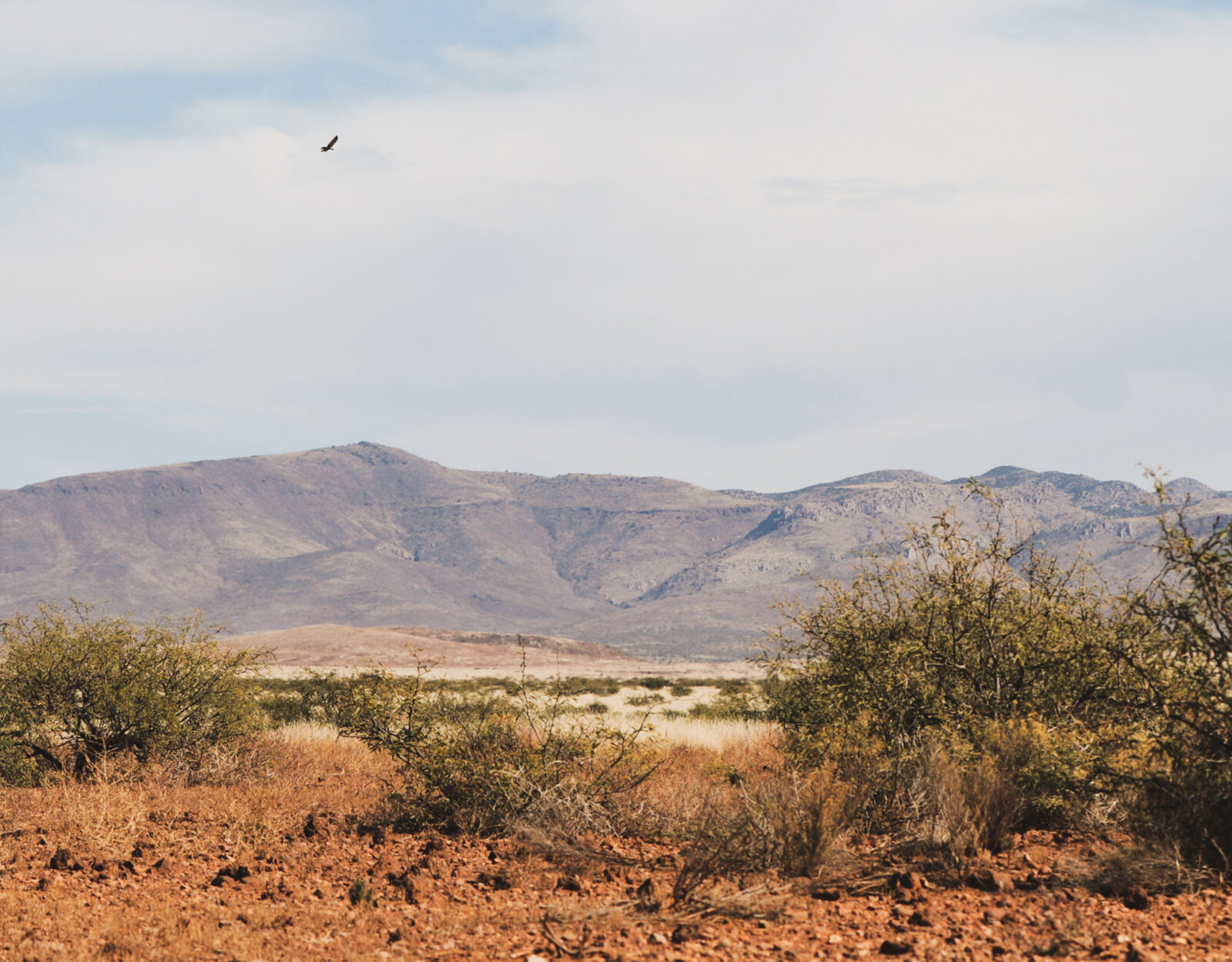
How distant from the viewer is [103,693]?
14.7 meters

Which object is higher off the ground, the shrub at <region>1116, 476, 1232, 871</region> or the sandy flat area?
the shrub at <region>1116, 476, 1232, 871</region>

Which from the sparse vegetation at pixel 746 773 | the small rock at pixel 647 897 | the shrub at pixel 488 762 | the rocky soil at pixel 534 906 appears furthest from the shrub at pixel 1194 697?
the shrub at pixel 488 762

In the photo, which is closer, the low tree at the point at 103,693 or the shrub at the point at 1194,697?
the shrub at the point at 1194,697

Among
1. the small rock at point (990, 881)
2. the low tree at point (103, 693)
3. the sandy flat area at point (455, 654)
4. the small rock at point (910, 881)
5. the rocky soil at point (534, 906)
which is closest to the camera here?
the rocky soil at point (534, 906)

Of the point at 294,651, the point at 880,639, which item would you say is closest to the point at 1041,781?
the point at 880,639

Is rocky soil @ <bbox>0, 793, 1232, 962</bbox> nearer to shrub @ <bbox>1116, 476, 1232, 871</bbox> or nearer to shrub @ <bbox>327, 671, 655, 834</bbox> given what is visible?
shrub @ <bbox>327, 671, 655, 834</bbox>

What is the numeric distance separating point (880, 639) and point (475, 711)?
5594 millimetres

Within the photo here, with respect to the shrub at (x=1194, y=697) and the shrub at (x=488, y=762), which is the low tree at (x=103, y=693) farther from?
the shrub at (x=1194, y=697)

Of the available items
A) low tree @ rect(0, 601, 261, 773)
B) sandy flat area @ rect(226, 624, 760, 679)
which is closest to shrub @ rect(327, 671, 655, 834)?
low tree @ rect(0, 601, 261, 773)

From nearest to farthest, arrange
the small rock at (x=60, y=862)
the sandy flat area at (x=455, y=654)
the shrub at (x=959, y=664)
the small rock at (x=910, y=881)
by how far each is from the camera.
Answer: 1. the small rock at (x=910, y=881)
2. the small rock at (x=60, y=862)
3. the shrub at (x=959, y=664)
4. the sandy flat area at (x=455, y=654)

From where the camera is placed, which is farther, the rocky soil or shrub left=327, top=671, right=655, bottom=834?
shrub left=327, top=671, right=655, bottom=834

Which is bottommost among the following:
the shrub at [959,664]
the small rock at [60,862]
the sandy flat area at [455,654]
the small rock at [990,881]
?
the sandy flat area at [455,654]

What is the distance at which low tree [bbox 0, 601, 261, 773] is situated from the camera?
48.3 feet

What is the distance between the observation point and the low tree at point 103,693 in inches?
579
